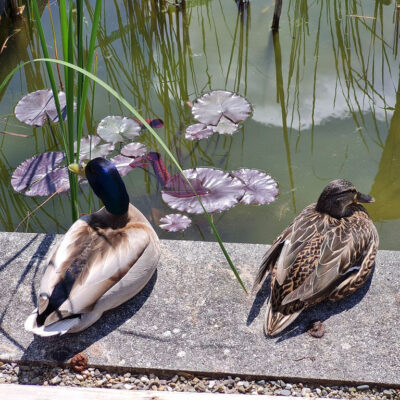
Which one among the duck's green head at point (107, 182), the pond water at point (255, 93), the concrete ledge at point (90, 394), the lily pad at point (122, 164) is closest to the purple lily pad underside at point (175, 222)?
the pond water at point (255, 93)

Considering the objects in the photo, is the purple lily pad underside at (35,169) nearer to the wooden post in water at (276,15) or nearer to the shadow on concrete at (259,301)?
the shadow on concrete at (259,301)

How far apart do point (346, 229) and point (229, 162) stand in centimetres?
168

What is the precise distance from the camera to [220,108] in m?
5.27

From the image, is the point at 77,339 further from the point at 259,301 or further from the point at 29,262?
the point at 259,301

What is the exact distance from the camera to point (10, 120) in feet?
18.0

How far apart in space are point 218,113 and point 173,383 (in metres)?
2.80

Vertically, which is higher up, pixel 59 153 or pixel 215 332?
pixel 59 153

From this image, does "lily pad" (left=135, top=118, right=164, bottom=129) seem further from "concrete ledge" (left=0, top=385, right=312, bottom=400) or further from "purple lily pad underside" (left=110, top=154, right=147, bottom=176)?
"concrete ledge" (left=0, top=385, right=312, bottom=400)

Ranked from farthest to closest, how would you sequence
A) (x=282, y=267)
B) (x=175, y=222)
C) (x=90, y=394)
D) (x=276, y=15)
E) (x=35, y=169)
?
(x=276, y=15)
(x=35, y=169)
(x=175, y=222)
(x=282, y=267)
(x=90, y=394)

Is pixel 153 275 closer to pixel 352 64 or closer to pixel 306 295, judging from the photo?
pixel 306 295

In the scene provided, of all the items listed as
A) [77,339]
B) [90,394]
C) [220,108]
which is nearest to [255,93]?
[220,108]

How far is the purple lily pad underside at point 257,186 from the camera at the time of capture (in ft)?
14.8

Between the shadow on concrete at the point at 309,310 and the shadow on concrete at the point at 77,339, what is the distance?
2.09 ft

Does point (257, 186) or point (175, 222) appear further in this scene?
point (257, 186)
